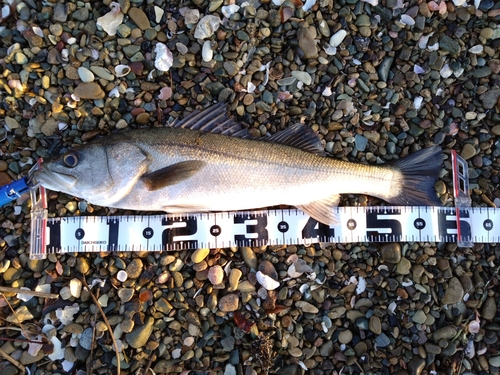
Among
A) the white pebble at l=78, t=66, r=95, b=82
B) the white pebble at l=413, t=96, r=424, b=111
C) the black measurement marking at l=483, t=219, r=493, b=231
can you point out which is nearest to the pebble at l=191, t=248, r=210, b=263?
the white pebble at l=78, t=66, r=95, b=82

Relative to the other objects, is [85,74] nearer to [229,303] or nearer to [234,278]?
[234,278]

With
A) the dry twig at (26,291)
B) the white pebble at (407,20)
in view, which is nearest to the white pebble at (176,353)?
the dry twig at (26,291)

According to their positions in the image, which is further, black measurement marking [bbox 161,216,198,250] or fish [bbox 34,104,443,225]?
black measurement marking [bbox 161,216,198,250]

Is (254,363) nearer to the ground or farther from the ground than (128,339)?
nearer to the ground

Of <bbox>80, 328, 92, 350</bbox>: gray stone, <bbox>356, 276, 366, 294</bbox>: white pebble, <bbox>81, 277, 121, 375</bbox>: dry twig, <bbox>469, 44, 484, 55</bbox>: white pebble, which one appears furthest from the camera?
<bbox>469, 44, 484, 55</bbox>: white pebble

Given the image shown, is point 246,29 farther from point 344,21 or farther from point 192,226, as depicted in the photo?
point 192,226

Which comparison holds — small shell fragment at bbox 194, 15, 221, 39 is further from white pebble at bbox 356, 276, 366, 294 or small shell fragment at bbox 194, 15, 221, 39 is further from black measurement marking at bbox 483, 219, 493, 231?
black measurement marking at bbox 483, 219, 493, 231

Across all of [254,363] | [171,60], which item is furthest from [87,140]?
[254,363]
